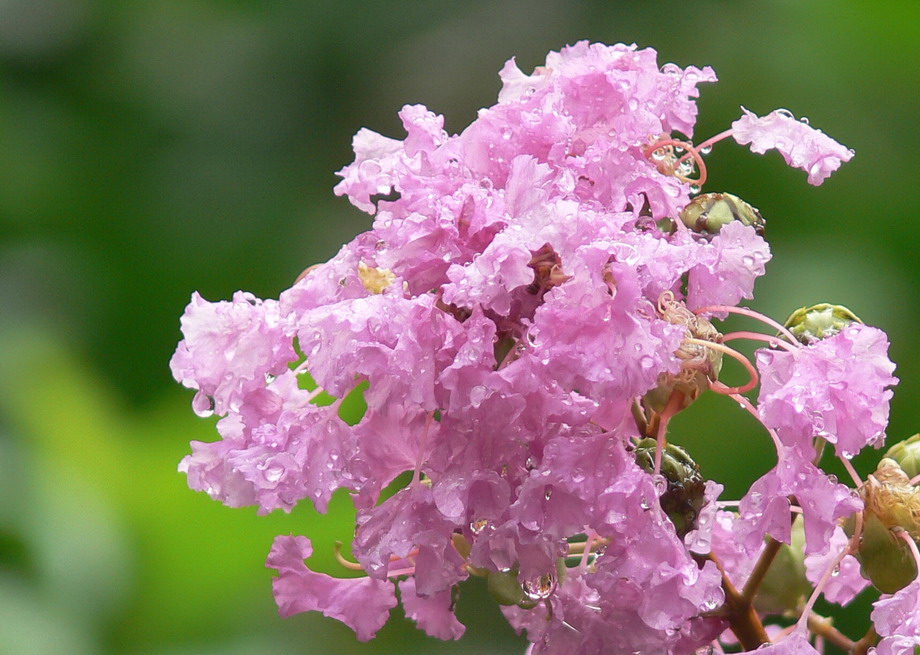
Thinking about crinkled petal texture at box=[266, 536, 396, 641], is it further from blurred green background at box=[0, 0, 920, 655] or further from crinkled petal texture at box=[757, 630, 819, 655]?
blurred green background at box=[0, 0, 920, 655]

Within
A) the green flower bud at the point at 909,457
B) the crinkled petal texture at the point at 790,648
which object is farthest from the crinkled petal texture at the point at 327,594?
the green flower bud at the point at 909,457

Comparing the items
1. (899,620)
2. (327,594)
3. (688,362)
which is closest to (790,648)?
(899,620)

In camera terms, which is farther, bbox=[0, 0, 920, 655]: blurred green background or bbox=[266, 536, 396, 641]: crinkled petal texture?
bbox=[0, 0, 920, 655]: blurred green background

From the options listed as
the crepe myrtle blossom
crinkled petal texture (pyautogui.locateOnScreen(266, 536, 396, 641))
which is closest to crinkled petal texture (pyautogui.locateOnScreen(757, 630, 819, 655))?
the crepe myrtle blossom

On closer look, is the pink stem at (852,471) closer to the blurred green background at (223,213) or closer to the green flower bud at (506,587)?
the green flower bud at (506,587)

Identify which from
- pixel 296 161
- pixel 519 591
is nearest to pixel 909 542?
pixel 519 591
